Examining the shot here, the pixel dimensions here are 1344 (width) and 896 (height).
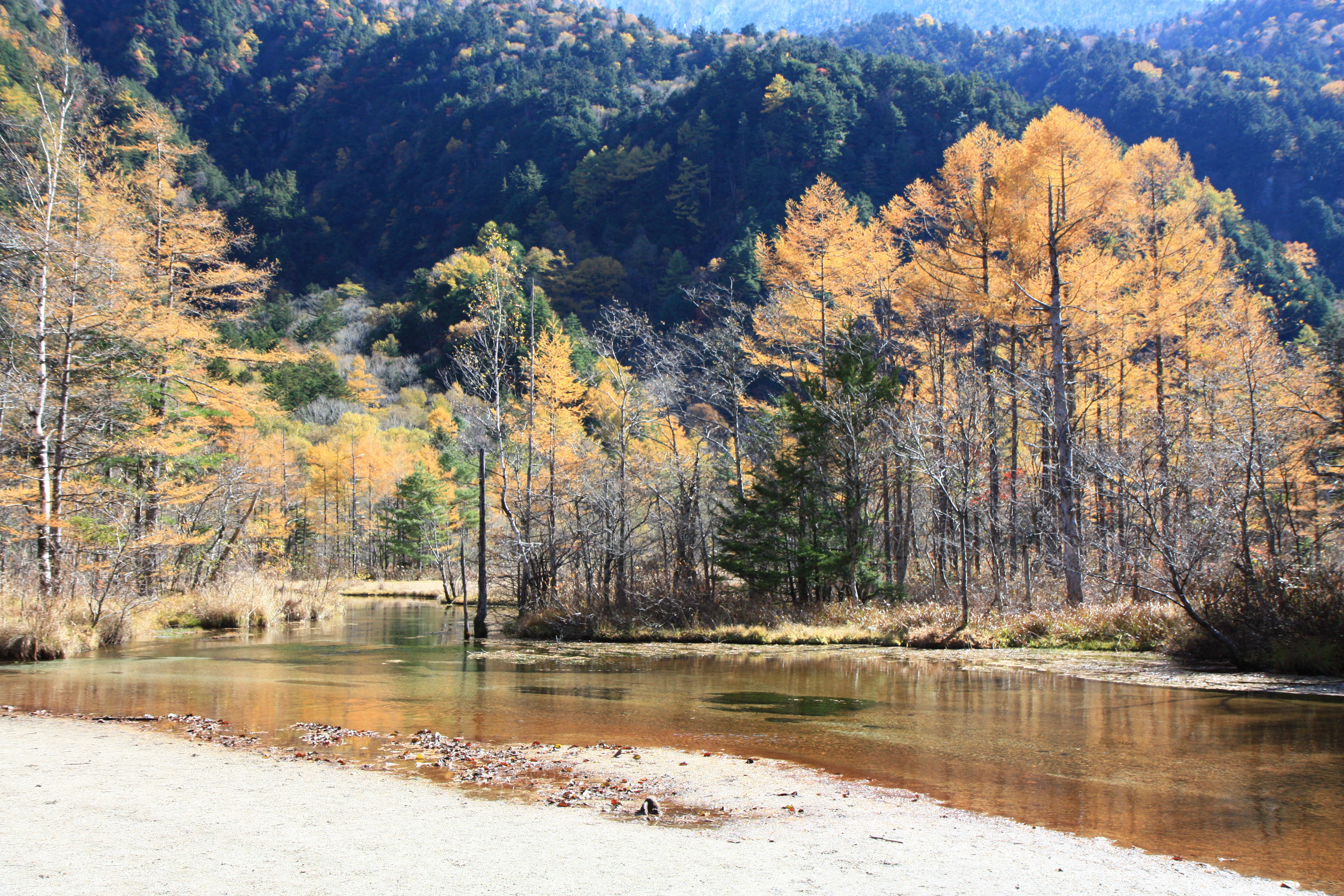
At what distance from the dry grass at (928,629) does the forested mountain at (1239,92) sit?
59925 millimetres

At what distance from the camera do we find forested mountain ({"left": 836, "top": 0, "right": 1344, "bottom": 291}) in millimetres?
66125

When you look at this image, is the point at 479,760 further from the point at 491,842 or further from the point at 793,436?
the point at 793,436

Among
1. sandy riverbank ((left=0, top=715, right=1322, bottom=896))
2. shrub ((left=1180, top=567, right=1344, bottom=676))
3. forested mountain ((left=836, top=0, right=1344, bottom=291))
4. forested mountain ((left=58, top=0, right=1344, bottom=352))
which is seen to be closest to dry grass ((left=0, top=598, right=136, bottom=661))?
sandy riverbank ((left=0, top=715, right=1322, bottom=896))

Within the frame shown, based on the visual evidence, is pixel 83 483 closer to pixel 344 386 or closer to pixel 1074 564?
pixel 1074 564

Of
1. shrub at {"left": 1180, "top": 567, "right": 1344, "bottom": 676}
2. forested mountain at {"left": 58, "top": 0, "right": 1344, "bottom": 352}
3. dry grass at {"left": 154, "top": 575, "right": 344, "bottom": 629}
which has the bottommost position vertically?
dry grass at {"left": 154, "top": 575, "right": 344, "bottom": 629}

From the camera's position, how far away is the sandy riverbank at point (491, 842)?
4281 mm

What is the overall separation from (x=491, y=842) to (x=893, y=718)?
237 inches

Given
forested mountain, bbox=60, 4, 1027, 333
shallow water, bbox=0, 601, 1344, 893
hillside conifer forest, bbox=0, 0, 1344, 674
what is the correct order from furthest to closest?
1. forested mountain, bbox=60, 4, 1027, 333
2. hillside conifer forest, bbox=0, 0, 1344, 674
3. shallow water, bbox=0, 601, 1344, 893

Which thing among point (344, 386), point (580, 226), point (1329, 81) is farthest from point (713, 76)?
point (1329, 81)

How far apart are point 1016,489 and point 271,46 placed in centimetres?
13577

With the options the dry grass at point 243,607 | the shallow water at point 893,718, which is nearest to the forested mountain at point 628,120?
the dry grass at point 243,607

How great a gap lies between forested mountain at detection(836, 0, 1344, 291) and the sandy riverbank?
7134cm

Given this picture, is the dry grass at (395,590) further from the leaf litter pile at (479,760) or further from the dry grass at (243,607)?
the leaf litter pile at (479,760)

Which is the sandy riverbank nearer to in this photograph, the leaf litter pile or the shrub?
the leaf litter pile
